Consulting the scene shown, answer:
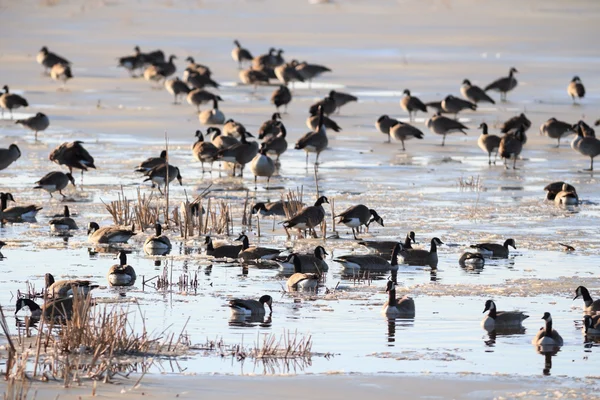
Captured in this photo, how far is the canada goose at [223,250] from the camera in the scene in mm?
16625

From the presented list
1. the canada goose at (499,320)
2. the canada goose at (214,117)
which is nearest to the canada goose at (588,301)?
the canada goose at (499,320)

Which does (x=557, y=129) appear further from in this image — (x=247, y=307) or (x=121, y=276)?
(x=247, y=307)

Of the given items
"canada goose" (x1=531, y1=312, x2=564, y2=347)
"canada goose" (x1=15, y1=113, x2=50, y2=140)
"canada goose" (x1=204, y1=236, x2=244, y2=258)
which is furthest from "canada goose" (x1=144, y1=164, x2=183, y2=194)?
"canada goose" (x1=531, y1=312, x2=564, y2=347)

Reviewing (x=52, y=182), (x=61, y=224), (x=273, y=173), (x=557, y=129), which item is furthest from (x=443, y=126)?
(x=61, y=224)

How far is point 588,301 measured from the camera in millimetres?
13172

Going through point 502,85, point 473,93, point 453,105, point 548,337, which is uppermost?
point 502,85

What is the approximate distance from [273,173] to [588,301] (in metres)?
12.8

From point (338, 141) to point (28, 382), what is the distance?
71.9ft

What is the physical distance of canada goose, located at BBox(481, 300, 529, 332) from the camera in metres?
12.2

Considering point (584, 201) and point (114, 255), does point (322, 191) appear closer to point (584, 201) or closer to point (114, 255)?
point (584, 201)

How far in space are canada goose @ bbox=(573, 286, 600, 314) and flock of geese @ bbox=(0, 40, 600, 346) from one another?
0.04ft

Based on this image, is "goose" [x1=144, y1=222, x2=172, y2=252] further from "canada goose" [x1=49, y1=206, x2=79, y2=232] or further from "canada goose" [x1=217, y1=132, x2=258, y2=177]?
"canada goose" [x1=217, y1=132, x2=258, y2=177]

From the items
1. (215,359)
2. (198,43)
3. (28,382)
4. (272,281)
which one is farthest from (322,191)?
(198,43)

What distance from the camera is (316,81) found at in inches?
1761
